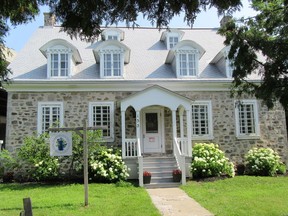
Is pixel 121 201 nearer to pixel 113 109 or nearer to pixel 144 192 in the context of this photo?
pixel 144 192

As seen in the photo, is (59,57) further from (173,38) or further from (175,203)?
(175,203)

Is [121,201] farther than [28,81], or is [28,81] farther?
[28,81]

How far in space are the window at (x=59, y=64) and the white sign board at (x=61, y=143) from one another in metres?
5.62

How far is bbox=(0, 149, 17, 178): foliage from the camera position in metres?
12.3

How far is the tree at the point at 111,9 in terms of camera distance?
389cm

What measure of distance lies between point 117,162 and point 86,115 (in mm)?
2869

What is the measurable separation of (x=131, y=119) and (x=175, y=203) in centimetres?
601

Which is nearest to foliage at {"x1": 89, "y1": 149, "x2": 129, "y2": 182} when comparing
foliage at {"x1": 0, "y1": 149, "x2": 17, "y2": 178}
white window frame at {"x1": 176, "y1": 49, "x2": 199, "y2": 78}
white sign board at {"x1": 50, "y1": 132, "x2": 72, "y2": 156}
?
white sign board at {"x1": 50, "y1": 132, "x2": 72, "y2": 156}

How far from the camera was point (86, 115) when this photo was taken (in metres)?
13.7

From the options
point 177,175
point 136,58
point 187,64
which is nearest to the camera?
point 177,175

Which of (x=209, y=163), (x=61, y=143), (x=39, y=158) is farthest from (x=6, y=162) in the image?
(x=209, y=163)

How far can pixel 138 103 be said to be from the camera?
1270 cm

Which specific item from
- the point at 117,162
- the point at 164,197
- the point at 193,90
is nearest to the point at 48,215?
the point at 164,197

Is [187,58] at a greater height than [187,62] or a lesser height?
greater
